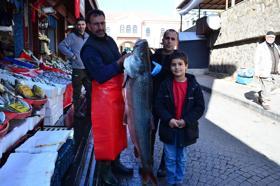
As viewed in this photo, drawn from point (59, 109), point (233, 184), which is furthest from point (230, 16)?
point (233, 184)

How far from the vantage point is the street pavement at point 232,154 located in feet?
14.3

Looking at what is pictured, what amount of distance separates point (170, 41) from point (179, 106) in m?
0.77

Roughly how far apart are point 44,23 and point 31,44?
5.60 ft

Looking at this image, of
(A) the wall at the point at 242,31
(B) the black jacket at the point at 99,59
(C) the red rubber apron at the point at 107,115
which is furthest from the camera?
(A) the wall at the point at 242,31

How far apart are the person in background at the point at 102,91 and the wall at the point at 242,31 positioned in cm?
1170

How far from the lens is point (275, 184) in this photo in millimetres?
4219

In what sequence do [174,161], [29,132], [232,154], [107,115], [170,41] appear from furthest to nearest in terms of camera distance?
1. [232,154]
2. [29,132]
3. [170,41]
4. [174,161]
5. [107,115]

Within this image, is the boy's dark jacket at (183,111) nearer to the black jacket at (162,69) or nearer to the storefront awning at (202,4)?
the black jacket at (162,69)

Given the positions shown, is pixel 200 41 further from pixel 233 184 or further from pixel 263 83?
pixel 233 184

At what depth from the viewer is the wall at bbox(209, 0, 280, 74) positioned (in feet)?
48.2

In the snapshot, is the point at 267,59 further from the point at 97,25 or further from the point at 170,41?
the point at 97,25

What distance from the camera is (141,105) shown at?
132 inches

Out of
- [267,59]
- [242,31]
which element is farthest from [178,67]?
[242,31]

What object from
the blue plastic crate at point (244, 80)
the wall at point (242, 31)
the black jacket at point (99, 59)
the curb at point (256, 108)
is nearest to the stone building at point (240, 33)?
the wall at point (242, 31)
